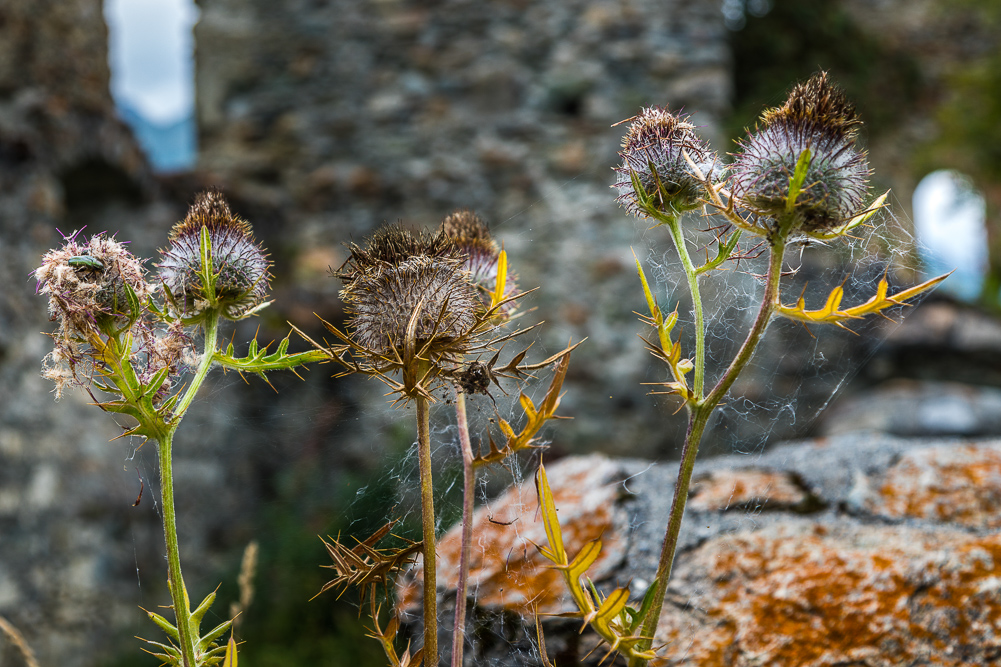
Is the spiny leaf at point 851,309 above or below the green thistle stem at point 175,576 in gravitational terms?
above

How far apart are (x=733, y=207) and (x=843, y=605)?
76 cm

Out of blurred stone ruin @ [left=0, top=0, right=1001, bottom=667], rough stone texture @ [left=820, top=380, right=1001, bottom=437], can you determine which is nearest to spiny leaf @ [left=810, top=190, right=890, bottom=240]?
blurred stone ruin @ [left=0, top=0, right=1001, bottom=667]

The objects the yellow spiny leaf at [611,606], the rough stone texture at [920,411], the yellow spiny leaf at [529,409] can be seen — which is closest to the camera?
the yellow spiny leaf at [611,606]

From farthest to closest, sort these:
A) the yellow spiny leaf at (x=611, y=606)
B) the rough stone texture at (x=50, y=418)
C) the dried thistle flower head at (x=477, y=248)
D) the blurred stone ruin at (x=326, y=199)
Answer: the blurred stone ruin at (x=326, y=199)
the rough stone texture at (x=50, y=418)
the dried thistle flower head at (x=477, y=248)
the yellow spiny leaf at (x=611, y=606)

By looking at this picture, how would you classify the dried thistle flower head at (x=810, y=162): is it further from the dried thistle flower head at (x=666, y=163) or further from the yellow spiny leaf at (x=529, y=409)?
the yellow spiny leaf at (x=529, y=409)

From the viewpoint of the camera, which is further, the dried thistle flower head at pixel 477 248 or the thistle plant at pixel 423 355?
the dried thistle flower head at pixel 477 248

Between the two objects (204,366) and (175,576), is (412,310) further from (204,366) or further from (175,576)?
(175,576)

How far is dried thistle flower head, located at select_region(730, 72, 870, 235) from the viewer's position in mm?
787

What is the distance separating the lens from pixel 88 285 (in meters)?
0.74

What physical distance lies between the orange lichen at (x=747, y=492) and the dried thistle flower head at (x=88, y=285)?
1095 millimetres

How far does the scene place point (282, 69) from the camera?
5.66 metres

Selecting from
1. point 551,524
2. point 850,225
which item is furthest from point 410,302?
point 850,225

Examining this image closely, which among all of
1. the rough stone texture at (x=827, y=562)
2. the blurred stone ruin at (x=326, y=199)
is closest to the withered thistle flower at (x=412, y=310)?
the rough stone texture at (x=827, y=562)

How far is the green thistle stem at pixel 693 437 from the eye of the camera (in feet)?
2.42
